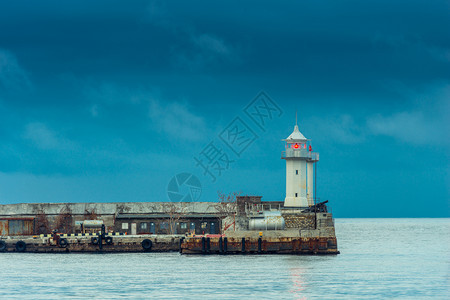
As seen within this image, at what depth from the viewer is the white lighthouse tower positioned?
86.4 metres

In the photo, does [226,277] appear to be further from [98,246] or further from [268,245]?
[98,246]

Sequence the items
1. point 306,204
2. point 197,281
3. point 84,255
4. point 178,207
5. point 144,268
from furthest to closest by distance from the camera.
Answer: point 178,207, point 306,204, point 84,255, point 144,268, point 197,281

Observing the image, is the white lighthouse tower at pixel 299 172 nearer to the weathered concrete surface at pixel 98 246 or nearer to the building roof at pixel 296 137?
the building roof at pixel 296 137

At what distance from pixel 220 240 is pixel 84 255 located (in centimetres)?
1492

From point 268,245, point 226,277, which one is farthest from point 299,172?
point 226,277

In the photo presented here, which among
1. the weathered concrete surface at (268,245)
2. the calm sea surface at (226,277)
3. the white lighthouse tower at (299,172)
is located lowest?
the calm sea surface at (226,277)

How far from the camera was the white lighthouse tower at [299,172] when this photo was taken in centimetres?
8638

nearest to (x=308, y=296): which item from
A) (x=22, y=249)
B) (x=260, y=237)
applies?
(x=260, y=237)

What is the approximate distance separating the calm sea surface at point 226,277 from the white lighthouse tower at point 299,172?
41.1 feet

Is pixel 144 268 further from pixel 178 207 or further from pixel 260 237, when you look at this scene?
pixel 178 207

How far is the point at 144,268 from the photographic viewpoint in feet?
203

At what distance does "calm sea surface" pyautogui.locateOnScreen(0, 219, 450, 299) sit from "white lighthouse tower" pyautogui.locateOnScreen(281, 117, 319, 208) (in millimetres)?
12529

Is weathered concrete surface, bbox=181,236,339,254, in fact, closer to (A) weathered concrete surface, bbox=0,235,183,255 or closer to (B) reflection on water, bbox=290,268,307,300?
(A) weathered concrete surface, bbox=0,235,183,255

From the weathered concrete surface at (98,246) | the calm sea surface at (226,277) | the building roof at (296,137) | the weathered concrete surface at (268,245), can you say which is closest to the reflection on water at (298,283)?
the calm sea surface at (226,277)
